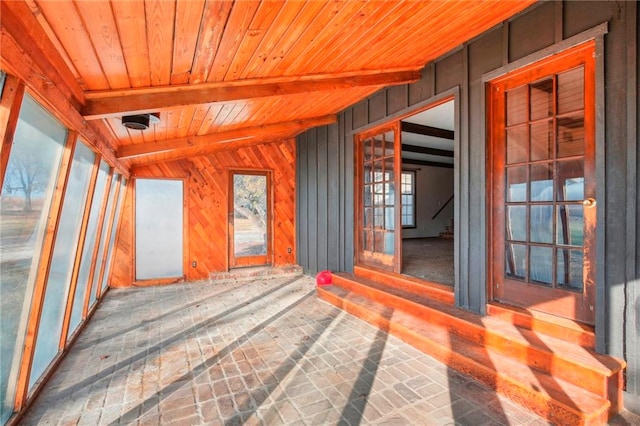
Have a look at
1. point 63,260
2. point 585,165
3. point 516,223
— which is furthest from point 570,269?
point 63,260

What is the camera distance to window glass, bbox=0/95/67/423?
1623 mm

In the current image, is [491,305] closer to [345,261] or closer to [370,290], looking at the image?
[370,290]

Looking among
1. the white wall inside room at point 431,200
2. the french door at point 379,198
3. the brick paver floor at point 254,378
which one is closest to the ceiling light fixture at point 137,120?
the brick paver floor at point 254,378

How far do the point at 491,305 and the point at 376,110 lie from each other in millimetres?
2872

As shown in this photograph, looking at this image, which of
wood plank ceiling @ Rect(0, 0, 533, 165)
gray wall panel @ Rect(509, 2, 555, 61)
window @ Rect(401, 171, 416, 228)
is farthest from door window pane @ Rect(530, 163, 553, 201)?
window @ Rect(401, 171, 416, 228)

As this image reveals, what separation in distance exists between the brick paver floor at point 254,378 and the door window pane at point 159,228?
1734 millimetres

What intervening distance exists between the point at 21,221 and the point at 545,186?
370cm

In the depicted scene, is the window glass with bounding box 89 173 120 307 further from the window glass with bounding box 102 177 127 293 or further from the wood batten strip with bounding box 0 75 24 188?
the wood batten strip with bounding box 0 75 24 188

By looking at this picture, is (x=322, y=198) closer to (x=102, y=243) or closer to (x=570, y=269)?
(x=102, y=243)

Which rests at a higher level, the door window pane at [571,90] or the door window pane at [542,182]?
the door window pane at [571,90]

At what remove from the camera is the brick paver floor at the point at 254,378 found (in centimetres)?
197

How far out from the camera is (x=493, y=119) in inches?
113

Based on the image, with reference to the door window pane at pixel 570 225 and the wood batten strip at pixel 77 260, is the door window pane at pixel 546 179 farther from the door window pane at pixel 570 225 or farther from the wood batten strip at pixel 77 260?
the wood batten strip at pixel 77 260

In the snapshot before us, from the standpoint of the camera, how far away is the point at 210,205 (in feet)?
19.4
